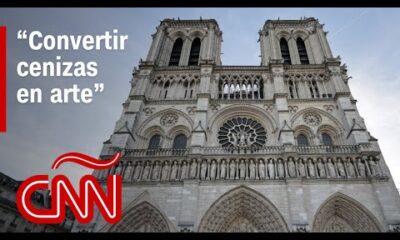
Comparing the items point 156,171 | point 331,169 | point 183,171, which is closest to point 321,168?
point 331,169

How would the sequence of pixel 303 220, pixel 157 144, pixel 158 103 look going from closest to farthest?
pixel 303 220 → pixel 157 144 → pixel 158 103

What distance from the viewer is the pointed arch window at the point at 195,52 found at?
74.1ft

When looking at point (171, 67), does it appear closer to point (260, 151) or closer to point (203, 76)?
point (203, 76)

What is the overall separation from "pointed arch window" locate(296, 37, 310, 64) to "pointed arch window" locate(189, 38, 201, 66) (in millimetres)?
9494

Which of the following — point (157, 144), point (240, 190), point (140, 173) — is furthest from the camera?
point (157, 144)

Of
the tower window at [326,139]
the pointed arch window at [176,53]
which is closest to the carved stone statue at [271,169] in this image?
the tower window at [326,139]

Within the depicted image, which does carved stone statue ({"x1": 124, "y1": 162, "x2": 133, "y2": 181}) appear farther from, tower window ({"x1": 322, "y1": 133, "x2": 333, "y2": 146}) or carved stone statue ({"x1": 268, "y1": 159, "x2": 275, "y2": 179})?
tower window ({"x1": 322, "y1": 133, "x2": 333, "y2": 146})

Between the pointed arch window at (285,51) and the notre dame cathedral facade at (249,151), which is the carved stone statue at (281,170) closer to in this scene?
the notre dame cathedral facade at (249,151)

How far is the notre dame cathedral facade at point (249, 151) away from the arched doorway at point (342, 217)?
51 mm

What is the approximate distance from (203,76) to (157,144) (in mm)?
6521

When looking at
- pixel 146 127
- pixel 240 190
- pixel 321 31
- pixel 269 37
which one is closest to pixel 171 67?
pixel 146 127

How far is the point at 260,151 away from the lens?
564 inches

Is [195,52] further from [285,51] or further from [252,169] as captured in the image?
[252,169]

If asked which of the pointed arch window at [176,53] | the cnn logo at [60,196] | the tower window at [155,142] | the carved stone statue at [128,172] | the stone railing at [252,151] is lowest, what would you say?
the cnn logo at [60,196]
